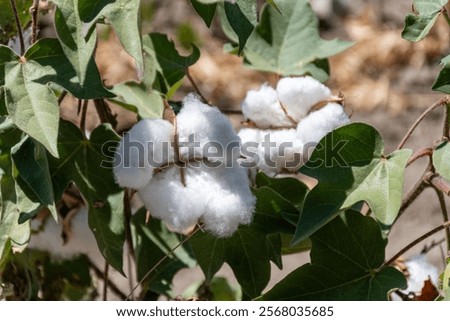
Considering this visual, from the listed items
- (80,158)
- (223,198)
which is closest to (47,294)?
(80,158)

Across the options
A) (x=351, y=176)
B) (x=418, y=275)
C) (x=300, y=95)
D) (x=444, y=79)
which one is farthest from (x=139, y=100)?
(x=418, y=275)

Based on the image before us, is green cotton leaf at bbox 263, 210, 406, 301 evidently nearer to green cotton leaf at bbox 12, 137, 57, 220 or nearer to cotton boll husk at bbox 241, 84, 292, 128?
cotton boll husk at bbox 241, 84, 292, 128

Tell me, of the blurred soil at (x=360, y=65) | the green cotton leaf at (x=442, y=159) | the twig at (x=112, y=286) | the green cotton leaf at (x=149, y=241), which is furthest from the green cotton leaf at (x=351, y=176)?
the blurred soil at (x=360, y=65)

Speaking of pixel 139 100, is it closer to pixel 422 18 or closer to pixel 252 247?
Result: pixel 252 247

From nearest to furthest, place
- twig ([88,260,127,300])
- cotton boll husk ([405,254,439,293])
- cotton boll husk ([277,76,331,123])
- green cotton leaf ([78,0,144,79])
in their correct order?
green cotton leaf ([78,0,144,79]), cotton boll husk ([277,76,331,123]), cotton boll husk ([405,254,439,293]), twig ([88,260,127,300])

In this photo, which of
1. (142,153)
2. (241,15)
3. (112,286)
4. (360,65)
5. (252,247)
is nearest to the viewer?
(241,15)

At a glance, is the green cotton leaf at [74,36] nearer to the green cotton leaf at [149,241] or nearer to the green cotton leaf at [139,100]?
the green cotton leaf at [139,100]

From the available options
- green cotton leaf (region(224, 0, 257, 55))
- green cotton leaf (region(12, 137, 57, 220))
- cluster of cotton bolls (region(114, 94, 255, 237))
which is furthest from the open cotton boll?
green cotton leaf (region(224, 0, 257, 55))
